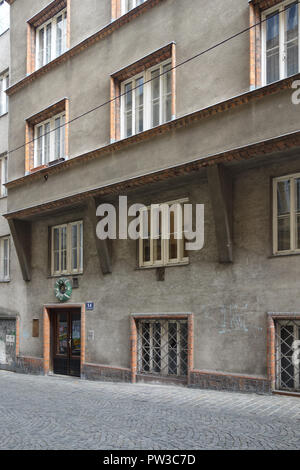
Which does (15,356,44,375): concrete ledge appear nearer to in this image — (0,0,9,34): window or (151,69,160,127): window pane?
(151,69,160,127): window pane

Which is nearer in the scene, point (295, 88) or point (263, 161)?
Result: point (295, 88)

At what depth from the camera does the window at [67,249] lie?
16.5 m

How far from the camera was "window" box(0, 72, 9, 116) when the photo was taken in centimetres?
2073

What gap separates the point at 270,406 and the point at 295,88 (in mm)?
5805

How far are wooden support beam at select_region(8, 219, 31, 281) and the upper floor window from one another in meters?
9.61

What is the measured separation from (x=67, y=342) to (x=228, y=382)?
263 inches

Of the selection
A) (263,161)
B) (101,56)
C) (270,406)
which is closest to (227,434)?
(270,406)

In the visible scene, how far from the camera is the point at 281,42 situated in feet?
36.6

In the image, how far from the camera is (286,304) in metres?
10.9

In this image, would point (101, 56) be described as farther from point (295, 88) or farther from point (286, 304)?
point (286, 304)

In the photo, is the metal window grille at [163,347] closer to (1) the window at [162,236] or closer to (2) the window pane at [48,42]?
(1) the window at [162,236]

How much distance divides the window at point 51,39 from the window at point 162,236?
649 centimetres

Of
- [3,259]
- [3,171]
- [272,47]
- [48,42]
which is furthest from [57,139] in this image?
[272,47]

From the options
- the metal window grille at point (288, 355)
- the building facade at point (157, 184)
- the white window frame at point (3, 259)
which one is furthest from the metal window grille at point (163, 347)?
the white window frame at point (3, 259)
